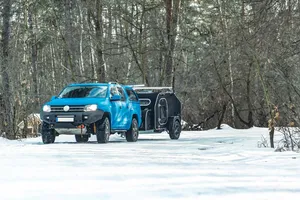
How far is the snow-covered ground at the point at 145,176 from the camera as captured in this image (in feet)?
17.0

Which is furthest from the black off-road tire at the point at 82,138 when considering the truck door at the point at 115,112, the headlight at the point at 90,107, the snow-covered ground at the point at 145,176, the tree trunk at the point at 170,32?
the tree trunk at the point at 170,32

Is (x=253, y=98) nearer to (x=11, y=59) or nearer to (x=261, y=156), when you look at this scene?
(x=11, y=59)

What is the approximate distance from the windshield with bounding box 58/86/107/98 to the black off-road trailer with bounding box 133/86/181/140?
214 centimetres

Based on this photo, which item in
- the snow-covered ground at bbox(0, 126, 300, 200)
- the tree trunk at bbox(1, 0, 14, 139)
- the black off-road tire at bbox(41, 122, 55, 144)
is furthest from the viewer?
the tree trunk at bbox(1, 0, 14, 139)

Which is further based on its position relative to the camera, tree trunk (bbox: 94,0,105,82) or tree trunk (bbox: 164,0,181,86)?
tree trunk (bbox: 164,0,181,86)

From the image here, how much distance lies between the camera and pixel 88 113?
1298 centimetres

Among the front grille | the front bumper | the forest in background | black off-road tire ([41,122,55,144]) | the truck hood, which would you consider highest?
the forest in background

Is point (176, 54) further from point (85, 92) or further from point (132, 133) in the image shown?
point (85, 92)

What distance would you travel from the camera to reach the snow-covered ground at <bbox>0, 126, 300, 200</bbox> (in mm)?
5191

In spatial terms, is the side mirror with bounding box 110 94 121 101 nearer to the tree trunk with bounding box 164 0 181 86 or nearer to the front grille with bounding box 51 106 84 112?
the front grille with bounding box 51 106 84 112

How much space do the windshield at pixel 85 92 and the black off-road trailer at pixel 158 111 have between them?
2.14 m

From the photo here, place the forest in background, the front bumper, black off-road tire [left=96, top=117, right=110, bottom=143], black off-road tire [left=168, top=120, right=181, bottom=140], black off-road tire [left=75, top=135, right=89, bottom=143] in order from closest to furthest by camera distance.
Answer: the front bumper, black off-road tire [left=96, top=117, right=110, bottom=143], black off-road tire [left=75, top=135, right=89, bottom=143], black off-road tire [left=168, top=120, right=181, bottom=140], the forest in background

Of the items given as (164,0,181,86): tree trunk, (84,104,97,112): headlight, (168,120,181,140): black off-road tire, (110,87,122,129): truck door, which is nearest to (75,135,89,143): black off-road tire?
(110,87,122,129): truck door

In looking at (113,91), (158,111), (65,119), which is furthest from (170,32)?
(65,119)
